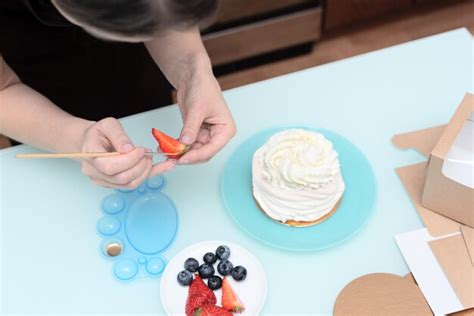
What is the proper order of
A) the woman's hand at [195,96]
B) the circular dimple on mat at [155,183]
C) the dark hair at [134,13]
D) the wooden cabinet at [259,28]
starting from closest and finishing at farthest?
the dark hair at [134,13]
the woman's hand at [195,96]
the circular dimple on mat at [155,183]
the wooden cabinet at [259,28]

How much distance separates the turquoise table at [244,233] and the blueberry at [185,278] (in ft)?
0.18

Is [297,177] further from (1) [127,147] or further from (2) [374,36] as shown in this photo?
(2) [374,36]

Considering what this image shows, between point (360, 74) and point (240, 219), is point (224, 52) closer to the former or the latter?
point (360, 74)

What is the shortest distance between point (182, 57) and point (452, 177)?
600 millimetres

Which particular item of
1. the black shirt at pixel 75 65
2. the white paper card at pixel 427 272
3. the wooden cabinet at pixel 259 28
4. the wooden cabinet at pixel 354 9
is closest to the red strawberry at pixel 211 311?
the white paper card at pixel 427 272

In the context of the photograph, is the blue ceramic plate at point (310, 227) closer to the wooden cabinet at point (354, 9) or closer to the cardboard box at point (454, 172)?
the cardboard box at point (454, 172)

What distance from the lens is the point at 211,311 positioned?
3.05 ft

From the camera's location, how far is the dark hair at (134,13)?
26.6 inches

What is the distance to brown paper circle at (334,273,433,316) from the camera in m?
0.96

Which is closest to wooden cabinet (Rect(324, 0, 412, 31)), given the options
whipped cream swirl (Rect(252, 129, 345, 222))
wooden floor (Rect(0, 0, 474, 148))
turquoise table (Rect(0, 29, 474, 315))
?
wooden floor (Rect(0, 0, 474, 148))

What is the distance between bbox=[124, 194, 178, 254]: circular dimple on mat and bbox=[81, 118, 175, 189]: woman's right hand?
0.12 metres

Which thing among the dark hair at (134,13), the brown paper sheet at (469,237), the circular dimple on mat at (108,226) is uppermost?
the dark hair at (134,13)

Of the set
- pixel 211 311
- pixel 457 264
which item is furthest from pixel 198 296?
pixel 457 264

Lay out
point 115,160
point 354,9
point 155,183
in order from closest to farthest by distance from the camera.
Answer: point 115,160 → point 155,183 → point 354,9
